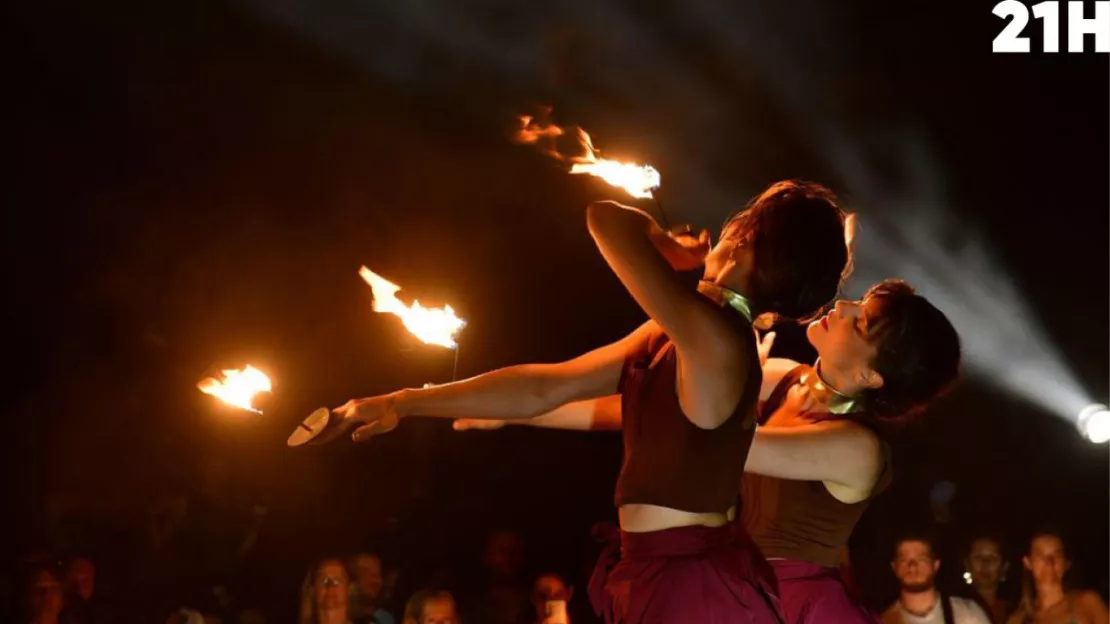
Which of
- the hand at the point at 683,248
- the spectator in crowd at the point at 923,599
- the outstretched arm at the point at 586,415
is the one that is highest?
the hand at the point at 683,248

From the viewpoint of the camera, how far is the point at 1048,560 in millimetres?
4941

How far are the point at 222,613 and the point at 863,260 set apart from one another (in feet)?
11.9

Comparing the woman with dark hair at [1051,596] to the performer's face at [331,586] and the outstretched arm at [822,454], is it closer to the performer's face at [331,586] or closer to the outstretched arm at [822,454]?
the outstretched arm at [822,454]

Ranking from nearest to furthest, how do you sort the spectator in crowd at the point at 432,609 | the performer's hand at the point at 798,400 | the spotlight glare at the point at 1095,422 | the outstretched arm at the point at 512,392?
the outstretched arm at the point at 512,392 → the performer's hand at the point at 798,400 → the spectator in crowd at the point at 432,609 → the spotlight glare at the point at 1095,422

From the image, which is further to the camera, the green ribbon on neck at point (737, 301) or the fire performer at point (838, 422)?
the fire performer at point (838, 422)

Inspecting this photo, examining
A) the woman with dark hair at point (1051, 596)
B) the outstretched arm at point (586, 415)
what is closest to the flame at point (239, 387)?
the outstretched arm at point (586, 415)

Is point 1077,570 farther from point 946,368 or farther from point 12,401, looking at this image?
point 12,401

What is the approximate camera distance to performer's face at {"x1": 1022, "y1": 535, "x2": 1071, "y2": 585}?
16.2 feet

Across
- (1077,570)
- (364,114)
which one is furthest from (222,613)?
(1077,570)

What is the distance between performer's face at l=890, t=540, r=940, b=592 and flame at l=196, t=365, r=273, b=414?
3.18 metres

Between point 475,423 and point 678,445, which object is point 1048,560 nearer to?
point 475,423

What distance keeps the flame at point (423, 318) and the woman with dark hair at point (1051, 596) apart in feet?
11.7

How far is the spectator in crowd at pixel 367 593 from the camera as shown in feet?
15.4

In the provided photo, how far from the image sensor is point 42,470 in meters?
5.65
